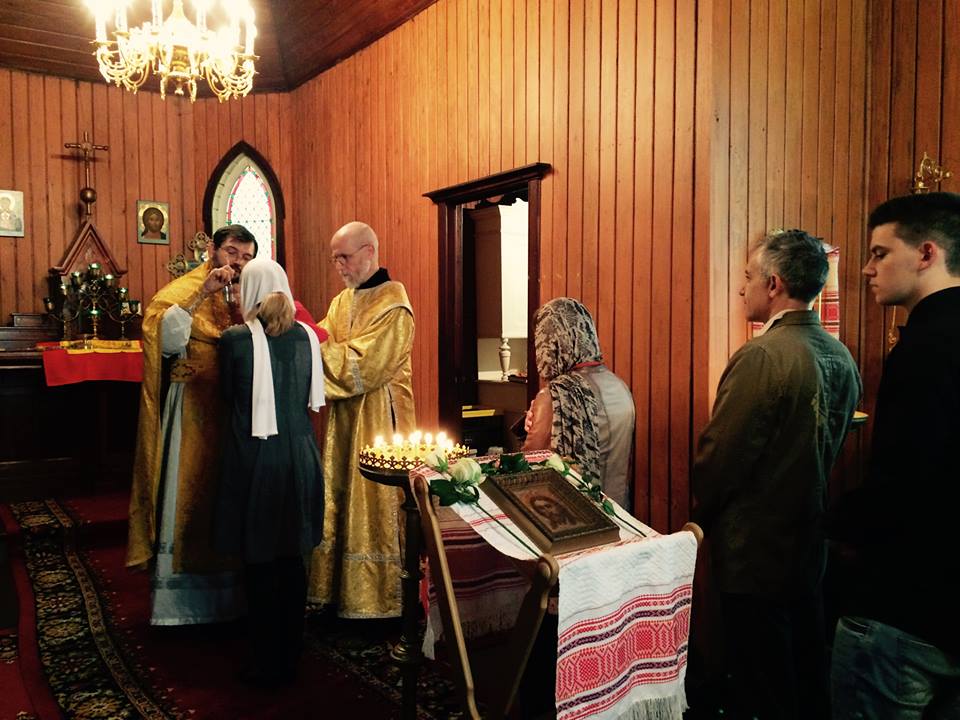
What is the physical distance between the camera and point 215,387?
156 inches

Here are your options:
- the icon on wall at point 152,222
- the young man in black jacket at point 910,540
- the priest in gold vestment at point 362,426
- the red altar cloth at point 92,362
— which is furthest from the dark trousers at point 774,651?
the icon on wall at point 152,222

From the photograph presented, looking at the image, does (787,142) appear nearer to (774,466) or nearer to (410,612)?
(774,466)

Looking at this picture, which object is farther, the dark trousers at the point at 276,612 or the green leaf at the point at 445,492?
the dark trousers at the point at 276,612

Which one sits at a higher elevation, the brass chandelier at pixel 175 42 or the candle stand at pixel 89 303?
the brass chandelier at pixel 175 42

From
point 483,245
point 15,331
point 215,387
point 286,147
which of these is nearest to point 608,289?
point 215,387

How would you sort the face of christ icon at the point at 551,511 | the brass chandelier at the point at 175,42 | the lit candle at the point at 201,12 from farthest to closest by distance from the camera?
the lit candle at the point at 201,12, the brass chandelier at the point at 175,42, the face of christ icon at the point at 551,511

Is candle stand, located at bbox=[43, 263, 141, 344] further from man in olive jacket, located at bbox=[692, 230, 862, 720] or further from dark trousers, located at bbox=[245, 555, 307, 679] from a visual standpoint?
man in olive jacket, located at bbox=[692, 230, 862, 720]

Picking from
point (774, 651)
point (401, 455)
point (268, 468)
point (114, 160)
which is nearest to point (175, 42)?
point (268, 468)

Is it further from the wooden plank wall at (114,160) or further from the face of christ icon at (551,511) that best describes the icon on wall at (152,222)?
the face of christ icon at (551,511)

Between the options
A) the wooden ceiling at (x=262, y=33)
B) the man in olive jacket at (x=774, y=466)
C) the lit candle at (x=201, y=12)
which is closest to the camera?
the man in olive jacket at (x=774, y=466)

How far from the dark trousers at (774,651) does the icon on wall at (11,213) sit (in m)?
7.21

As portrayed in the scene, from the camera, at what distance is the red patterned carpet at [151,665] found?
3.13 metres

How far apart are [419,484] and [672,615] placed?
818mm

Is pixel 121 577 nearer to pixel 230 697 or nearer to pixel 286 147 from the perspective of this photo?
pixel 230 697
